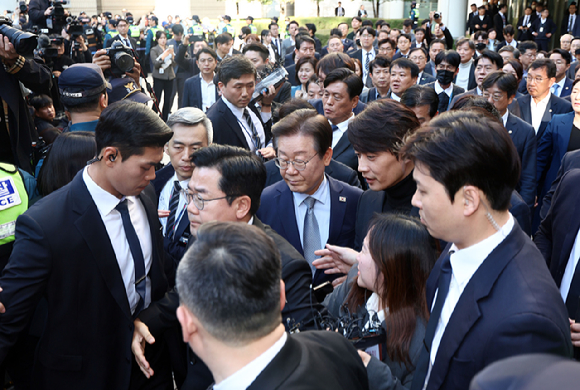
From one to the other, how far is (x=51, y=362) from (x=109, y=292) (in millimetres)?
422

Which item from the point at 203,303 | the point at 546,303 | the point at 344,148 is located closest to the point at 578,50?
the point at 344,148

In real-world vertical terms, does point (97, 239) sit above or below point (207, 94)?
above

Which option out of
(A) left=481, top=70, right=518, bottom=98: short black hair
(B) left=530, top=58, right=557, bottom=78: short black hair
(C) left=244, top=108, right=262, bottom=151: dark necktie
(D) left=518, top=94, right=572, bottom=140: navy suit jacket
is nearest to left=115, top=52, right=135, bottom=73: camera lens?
(C) left=244, top=108, right=262, bottom=151: dark necktie

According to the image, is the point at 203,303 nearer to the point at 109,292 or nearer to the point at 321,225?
the point at 109,292

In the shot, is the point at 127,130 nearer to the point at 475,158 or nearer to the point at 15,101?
the point at 475,158

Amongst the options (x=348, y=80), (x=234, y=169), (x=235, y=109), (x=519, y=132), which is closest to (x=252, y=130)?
(x=235, y=109)

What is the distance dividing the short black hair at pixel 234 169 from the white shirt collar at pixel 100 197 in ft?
1.51

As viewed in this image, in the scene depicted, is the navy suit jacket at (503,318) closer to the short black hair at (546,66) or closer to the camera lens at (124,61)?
the camera lens at (124,61)

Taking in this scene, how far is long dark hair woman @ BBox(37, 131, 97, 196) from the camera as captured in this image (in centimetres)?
316

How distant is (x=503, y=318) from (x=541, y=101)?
5.66 meters

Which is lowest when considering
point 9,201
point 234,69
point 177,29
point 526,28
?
point 9,201

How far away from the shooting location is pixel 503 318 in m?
1.65

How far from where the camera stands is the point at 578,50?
1015 cm

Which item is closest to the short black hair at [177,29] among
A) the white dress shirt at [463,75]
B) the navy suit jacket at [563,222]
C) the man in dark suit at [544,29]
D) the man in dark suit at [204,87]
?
the man in dark suit at [204,87]
